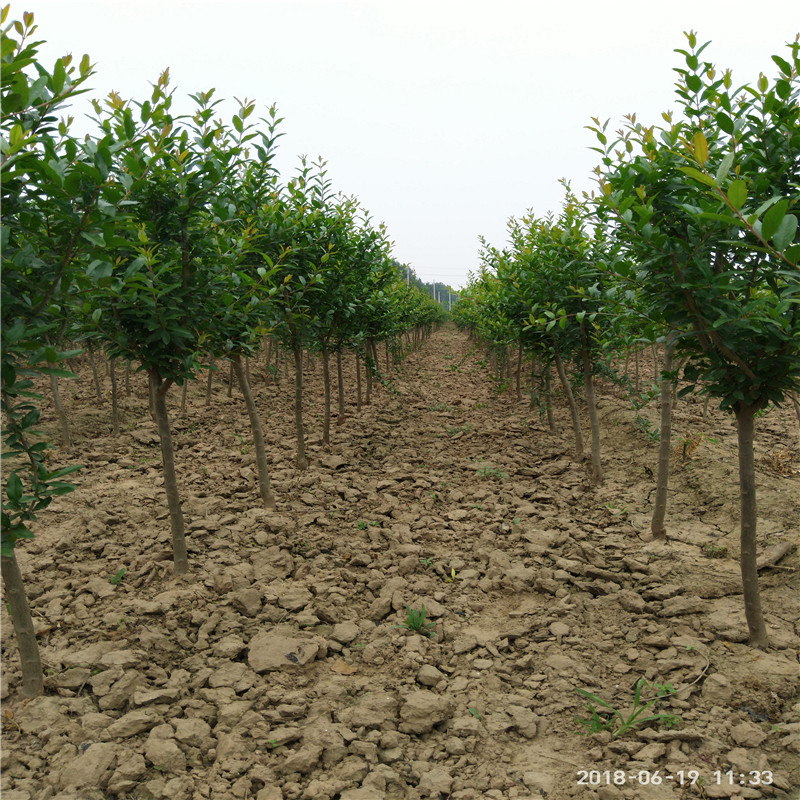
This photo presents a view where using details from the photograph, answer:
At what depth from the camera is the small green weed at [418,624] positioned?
13.8 ft

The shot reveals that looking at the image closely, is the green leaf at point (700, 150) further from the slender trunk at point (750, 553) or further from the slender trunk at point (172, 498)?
the slender trunk at point (172, 498)

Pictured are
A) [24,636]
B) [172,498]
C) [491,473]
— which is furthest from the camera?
→ [491,473]

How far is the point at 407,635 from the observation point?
4176 millimetres

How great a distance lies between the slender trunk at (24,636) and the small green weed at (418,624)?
2381 mm

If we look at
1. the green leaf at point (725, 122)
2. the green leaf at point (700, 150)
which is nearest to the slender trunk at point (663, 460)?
the green leaf at point (725, 122)

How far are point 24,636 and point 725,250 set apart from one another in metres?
5.05

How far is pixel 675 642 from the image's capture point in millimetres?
3904

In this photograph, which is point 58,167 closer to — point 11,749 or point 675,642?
point 11,749

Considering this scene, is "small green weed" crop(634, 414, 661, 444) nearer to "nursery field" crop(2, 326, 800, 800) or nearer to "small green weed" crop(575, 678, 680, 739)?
"nursery field" crop(2, 326, 800, 800)

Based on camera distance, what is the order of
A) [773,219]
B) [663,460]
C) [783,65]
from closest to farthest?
[773,219] < [783,65] < [663,460]

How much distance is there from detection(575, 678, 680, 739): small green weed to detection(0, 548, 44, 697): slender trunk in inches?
131

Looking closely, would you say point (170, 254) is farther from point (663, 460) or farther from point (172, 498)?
point (663, 460)

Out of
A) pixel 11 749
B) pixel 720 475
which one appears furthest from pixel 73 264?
pixel 720 475

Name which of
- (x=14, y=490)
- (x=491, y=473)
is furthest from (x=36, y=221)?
(x=491, y=473)
